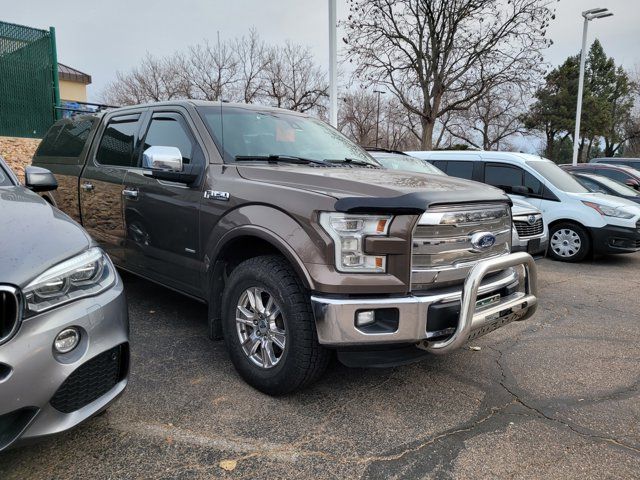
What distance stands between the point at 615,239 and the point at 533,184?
60.3 inches

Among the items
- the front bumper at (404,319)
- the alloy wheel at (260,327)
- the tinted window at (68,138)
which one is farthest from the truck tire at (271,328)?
the tinted window at (68,138)

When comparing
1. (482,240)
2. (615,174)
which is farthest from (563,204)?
(482,240)

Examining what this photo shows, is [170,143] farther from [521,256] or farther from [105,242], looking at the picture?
[521,256]

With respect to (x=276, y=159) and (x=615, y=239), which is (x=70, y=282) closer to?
(x=276, y=159)

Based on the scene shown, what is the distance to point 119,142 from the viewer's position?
452cm

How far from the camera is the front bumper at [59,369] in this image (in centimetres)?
184

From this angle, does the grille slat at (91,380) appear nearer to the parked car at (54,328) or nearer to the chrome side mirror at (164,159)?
the parked car at (54,328)

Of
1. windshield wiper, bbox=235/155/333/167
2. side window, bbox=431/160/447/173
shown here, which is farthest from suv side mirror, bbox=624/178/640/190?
windshield wiper, bbox=235/155/333/167

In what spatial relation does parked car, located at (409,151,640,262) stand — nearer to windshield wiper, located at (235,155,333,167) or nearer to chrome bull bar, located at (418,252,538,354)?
chrome bull bar, located at (418,252,538,354)

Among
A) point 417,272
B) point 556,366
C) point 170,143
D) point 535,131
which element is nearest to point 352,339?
point 417,272

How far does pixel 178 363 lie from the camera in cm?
350

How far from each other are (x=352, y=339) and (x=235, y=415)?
2.84ft

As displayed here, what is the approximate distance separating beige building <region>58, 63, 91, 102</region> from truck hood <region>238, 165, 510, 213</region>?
2862 centimetres

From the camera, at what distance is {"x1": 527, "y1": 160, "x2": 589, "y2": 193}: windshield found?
27.1ft
